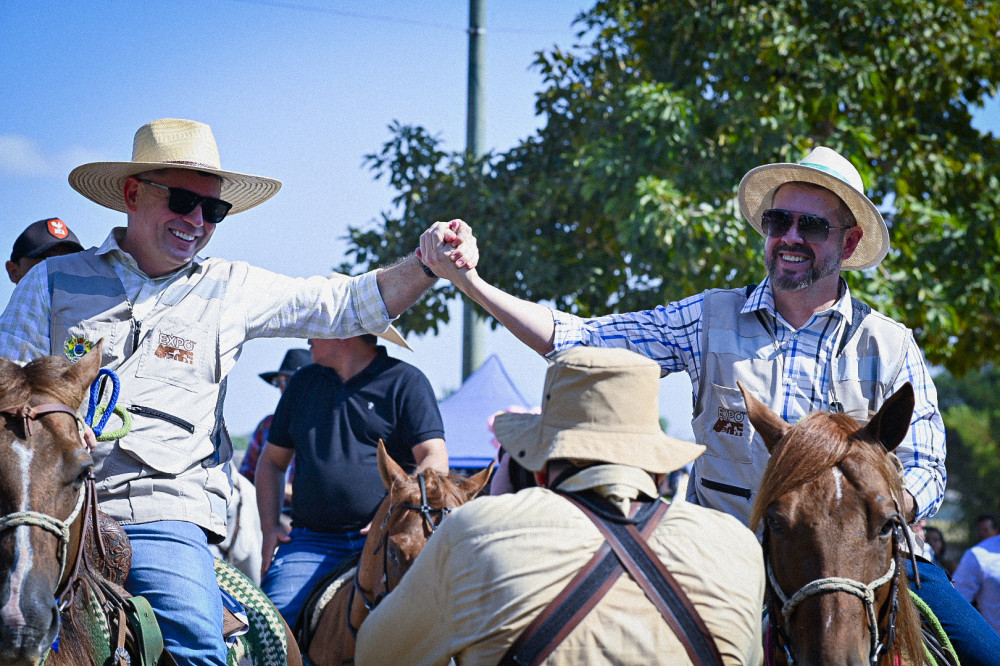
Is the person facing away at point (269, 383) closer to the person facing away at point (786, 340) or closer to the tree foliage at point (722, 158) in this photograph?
the tree foliage at point (722, 158)

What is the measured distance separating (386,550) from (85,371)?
79.4 inches

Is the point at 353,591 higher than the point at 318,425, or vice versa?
the point at 318,425

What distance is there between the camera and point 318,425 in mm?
5934

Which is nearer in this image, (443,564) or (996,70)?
(443,564)

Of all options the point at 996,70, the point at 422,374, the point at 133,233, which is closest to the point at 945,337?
the point at 996,70

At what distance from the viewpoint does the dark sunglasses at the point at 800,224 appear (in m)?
4.23

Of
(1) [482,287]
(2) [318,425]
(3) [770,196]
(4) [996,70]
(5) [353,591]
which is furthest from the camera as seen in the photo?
(4) [996,70]

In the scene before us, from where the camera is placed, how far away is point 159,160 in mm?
4086

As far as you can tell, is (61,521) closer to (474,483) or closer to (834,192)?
(474,483)

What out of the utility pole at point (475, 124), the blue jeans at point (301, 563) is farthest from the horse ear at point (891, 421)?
the utility pole at point (475, 124)

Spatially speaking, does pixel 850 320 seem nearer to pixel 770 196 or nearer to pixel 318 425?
pixel 770 196

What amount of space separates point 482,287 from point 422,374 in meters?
2.19

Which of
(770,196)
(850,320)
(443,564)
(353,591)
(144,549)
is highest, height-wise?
(770,196)

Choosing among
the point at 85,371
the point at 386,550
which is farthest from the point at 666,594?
the point at 386,550
